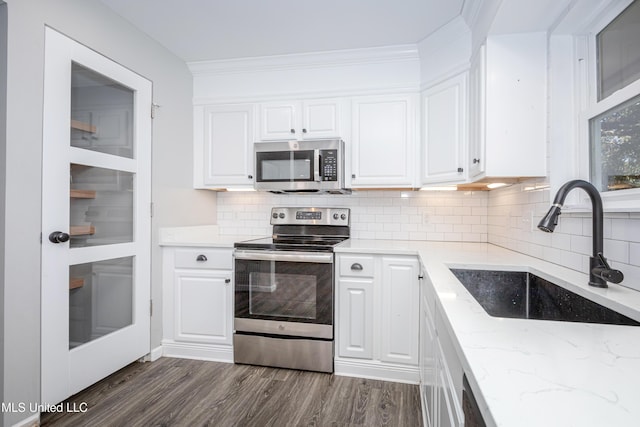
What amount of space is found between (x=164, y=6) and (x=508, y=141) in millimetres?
2197

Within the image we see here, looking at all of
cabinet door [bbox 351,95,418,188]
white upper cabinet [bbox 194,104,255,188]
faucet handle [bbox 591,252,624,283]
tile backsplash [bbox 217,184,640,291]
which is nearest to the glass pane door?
white upper cabinet [bbox 194,104,255,188]

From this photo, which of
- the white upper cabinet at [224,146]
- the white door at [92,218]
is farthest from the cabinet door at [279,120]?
the white door at [92,218]

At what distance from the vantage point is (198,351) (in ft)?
8.39

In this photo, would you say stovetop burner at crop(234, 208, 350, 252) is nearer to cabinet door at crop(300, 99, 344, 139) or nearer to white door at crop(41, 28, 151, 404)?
cabinet door at crop(300, 99, 344, 139)

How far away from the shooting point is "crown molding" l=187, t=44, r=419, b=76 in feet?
8.42

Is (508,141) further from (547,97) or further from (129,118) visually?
(129,118)

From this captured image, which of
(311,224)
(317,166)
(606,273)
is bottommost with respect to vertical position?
(606,273)

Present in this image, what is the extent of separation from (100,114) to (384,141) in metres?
1.96

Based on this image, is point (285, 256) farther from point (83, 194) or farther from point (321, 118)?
point (83, 194)

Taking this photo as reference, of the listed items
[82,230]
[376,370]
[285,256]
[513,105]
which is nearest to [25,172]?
[82,230]

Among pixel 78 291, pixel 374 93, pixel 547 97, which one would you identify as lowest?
pixel 78 291

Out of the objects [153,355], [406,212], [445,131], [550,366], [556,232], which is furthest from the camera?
[406,212]

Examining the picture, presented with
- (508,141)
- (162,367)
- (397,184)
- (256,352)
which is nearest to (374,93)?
(397,184)

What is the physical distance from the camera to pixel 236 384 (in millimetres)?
2186
